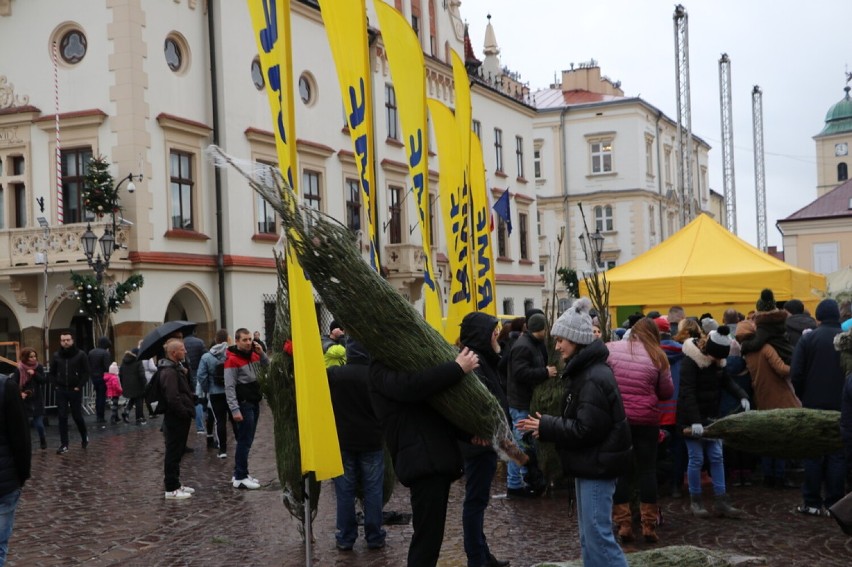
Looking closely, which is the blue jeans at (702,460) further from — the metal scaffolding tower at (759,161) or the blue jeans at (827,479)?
the metal scaffolding tower at (759,161)

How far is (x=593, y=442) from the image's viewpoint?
6191mm

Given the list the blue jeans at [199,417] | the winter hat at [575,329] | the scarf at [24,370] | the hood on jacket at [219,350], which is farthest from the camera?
the blue jeans at [199,417]

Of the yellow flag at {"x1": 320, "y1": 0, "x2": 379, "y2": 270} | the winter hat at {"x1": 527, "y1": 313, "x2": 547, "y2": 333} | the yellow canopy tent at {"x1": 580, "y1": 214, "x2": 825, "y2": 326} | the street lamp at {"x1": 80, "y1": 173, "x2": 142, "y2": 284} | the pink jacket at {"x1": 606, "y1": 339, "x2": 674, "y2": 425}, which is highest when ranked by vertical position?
the yellow flag at {"x1": 320, "y1": 0, "x2": 379, "y2": 270}

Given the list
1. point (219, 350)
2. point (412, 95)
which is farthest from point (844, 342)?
point (219, 350)

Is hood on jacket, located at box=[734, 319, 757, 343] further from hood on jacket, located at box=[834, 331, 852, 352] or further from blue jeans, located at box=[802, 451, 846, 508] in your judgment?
hood on jacket, located at box=[834, 331, 852, 352]

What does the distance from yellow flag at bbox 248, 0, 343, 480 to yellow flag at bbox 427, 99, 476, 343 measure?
6.49m

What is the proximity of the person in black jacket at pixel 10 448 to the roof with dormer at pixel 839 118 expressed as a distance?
96.6 meters

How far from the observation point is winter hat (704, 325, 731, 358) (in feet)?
30.5

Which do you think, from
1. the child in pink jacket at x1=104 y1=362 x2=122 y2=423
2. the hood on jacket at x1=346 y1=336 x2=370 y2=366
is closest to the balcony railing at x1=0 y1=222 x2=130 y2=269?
the child in pink jacket at x1=104 y1=362 x2=122 y2=423

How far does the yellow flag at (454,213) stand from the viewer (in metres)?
14.3

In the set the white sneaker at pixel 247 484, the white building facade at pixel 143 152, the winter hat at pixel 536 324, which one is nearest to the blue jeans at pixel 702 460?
the winter hat at pixel 536 324

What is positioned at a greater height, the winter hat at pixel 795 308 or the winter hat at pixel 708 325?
the winter hat at pixel 795 308

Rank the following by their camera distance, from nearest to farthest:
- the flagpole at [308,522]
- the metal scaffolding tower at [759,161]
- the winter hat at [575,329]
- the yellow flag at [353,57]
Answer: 1. the winter hat at [575,329]
2. the flagpole at [308,522]
3. the yellow flag at [353,57]
4. the metal scaffolding tower at [759,161]

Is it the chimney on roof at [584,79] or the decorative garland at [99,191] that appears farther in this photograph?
the chimney on roof at [584,79]
